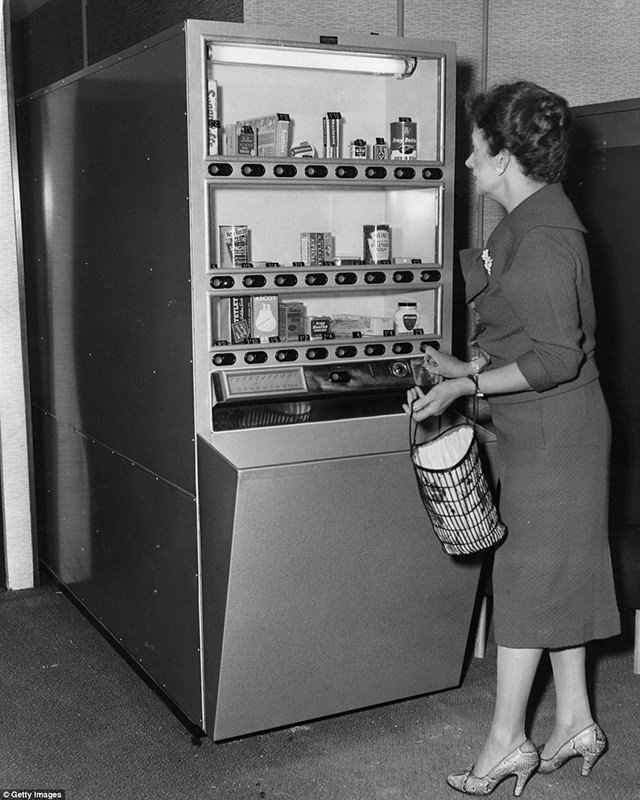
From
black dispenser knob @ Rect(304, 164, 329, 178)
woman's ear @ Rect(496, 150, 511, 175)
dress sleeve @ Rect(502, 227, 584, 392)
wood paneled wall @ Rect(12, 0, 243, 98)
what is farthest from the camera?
wood paneled wall @ Rect(12, 0, 243, 98)

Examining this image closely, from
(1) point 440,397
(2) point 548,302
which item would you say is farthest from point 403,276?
(2) point 548,302

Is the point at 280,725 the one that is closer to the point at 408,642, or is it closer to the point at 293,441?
the point at 408,642

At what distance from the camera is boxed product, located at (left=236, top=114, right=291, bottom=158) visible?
2.79 m

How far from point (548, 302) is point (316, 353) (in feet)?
2.55

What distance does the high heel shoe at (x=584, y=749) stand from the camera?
103 inches

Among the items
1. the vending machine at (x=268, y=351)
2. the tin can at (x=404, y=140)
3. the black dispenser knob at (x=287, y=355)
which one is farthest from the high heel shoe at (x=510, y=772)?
the tin can at (x=404, y=140)

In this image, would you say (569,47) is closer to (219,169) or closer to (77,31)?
(219,169)

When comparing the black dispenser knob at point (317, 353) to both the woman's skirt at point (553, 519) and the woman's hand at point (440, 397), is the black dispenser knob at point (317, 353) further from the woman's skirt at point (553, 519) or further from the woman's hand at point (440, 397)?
the woman's skirt at point (553, 519)

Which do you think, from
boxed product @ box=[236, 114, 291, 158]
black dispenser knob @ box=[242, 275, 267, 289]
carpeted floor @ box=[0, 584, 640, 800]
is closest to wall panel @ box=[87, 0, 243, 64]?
boxed product @ box=[236, 114, 291, 158]

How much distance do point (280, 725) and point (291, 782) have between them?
187 mm

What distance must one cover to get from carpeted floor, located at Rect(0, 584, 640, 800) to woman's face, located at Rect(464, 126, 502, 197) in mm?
1510

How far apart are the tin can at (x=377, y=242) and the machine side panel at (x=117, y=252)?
0.61 m

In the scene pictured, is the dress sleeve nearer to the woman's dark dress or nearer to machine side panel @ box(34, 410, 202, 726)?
the woman's dark dress

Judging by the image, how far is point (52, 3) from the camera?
3.90 meters
